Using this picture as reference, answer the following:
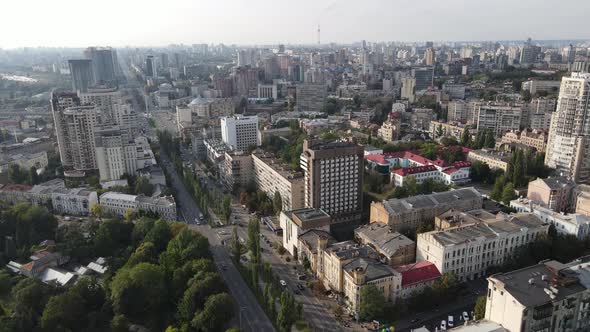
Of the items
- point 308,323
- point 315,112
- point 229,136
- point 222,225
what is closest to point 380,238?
point 308,323

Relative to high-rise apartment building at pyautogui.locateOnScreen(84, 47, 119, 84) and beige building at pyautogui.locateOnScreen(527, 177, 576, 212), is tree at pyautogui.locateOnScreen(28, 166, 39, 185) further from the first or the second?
high-rise apartment building at pyautogui.locateOnScreen(84, 47, 119, 84)

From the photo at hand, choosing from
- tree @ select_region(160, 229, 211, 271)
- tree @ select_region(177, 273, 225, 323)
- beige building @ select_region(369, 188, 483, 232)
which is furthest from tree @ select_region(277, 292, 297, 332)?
beige building @ select_region(369, 188, 483, 232)

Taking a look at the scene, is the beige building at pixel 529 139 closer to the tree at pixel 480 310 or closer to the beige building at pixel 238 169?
the beige building at pixel 238 169

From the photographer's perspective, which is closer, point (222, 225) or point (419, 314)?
point (419, 314)

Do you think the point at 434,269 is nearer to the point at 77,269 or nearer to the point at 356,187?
the point at 356,187

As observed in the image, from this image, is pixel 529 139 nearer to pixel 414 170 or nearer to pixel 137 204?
pixel 414 170

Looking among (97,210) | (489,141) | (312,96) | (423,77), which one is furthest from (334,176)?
(423,77)
